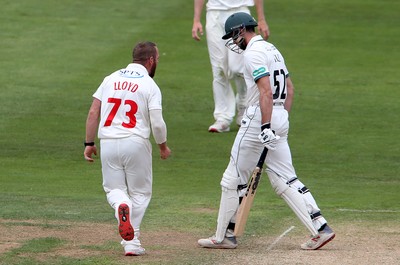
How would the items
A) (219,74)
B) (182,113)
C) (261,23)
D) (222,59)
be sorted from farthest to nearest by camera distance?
1. (182,113)
2. (219,74)
3. (222,59)
4. (261,23)

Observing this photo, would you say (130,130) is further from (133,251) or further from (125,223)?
(133,251)

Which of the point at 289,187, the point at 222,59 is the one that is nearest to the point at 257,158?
the point at 289,187

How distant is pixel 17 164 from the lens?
14.5m

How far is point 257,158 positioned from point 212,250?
91 cm

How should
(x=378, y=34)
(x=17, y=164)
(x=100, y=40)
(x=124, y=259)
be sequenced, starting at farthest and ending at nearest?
(x=378, y=34) < (x=100, y=40) < (x=17, y=164) < (x=124, y=259)

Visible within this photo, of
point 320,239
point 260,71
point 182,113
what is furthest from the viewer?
point 182,113

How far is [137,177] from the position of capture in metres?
9.88

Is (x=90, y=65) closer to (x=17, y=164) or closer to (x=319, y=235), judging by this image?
(x=17, y=164)

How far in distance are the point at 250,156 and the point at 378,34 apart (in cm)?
1293

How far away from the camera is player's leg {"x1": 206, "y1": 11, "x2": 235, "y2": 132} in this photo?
16094 mm


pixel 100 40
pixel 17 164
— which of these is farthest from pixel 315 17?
pixel 17 164

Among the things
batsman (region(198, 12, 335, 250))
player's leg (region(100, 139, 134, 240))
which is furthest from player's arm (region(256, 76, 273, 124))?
player's leg (region(100, 139, 134, 240))

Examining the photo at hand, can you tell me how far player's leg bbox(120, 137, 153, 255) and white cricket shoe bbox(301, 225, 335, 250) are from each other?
148cm

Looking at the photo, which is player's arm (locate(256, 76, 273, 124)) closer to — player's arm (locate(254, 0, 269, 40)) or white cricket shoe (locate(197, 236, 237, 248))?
white cricket shoe (locate(197, 236, 237, 248))
